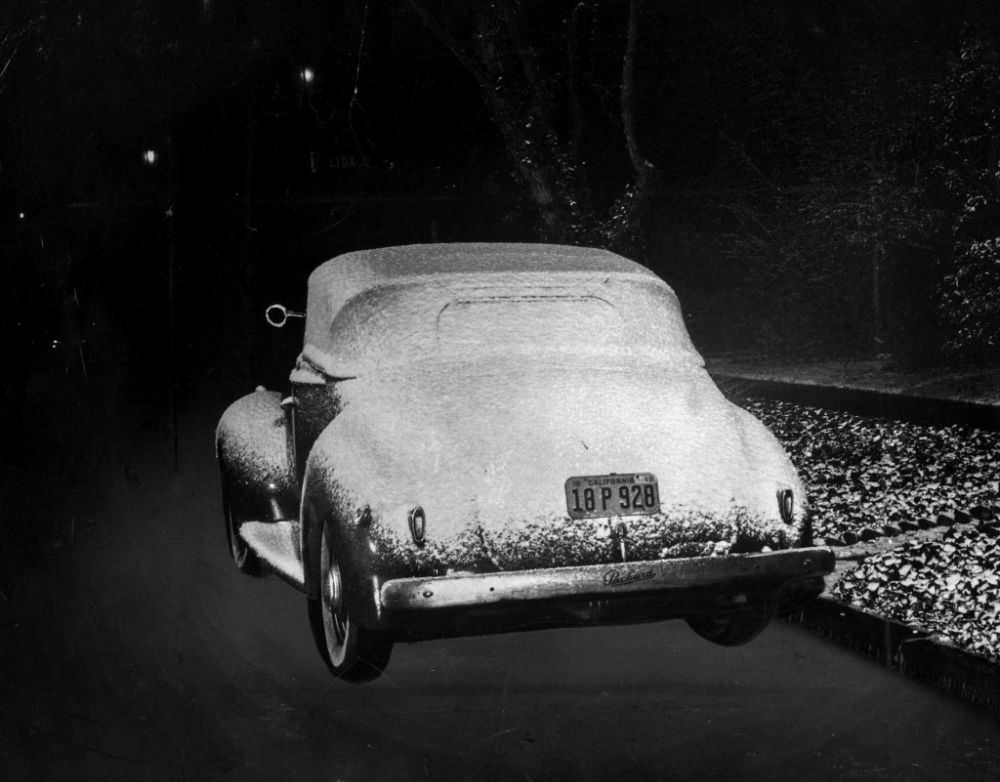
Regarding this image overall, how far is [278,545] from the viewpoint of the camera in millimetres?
6395

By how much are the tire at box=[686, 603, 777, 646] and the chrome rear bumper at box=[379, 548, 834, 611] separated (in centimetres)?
57

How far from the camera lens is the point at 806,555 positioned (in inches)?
203

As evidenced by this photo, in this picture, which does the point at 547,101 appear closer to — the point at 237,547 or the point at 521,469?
the point at 237,547

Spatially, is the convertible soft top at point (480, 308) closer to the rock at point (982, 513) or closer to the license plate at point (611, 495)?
the license plate at point (611, 495)

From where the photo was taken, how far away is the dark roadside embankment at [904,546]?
530cm

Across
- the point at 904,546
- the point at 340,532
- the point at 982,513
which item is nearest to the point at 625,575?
the point at 340,532

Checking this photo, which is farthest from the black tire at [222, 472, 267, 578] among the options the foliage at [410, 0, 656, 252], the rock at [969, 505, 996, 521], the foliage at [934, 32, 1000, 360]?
the foliage at [410, 0, 656, 252]

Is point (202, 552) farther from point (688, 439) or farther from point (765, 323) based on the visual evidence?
point (765, 323)

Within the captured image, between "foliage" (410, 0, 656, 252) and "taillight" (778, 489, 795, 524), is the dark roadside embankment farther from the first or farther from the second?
"foliage" (410, 0, 656, 252)

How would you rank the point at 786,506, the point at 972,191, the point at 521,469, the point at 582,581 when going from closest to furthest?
the point at 582,581 < the point at 521,469 < the point at 786,506 < the point at 972,191

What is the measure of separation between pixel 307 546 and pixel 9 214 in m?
28.4

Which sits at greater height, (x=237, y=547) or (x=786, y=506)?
(x=786, y=506)

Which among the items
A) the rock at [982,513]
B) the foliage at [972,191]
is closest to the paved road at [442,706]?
the rock at [982,513]

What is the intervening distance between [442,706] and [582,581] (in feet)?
2.48
